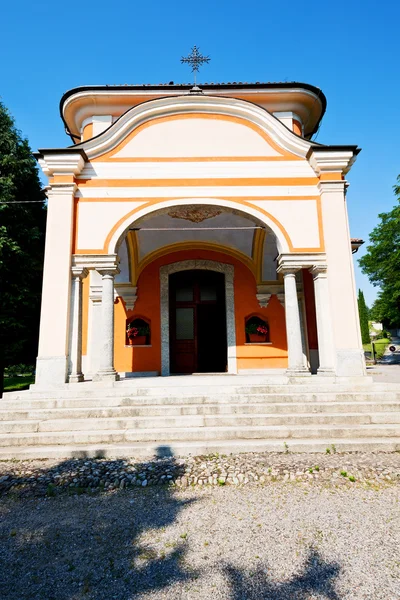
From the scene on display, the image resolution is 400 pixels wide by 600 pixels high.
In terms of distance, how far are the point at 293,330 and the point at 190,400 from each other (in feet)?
8.77

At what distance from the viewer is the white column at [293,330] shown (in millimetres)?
6773

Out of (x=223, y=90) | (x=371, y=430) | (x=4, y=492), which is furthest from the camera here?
(x=223, y=90)

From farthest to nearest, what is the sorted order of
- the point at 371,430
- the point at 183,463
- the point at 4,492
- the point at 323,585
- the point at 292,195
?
the point at 292,195, the point at 371,430, the point at 183,463, the point at 4,492, the point at 323,585

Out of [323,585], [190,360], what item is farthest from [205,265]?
[323,585]

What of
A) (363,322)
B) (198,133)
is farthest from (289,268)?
(363,322)

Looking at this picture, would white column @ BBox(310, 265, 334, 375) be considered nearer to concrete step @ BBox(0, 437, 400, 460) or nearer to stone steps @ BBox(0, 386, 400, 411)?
stone steps @ BBox(0, 386, 400, 411)

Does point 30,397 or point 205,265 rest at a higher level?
point 205,265

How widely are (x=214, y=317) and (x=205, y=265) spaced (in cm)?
174

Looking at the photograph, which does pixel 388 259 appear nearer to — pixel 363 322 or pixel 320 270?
pixel 320 270

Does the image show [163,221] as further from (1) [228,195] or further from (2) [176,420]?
(2) [176,420]

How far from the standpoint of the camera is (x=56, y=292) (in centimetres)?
693

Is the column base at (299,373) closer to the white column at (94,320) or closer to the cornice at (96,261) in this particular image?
the cornice at (96,261)

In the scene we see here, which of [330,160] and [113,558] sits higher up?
[330,160]

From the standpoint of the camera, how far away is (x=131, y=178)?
757 cm
